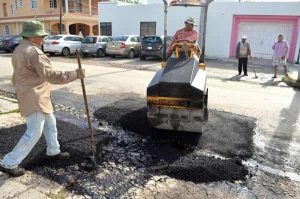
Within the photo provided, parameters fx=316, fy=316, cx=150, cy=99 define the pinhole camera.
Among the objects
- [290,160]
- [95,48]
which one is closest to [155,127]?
[290,160]

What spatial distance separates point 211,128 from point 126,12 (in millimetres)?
20199

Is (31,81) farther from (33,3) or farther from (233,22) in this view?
(33,3)

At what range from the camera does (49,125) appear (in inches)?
171

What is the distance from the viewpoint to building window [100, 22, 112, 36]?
26.0 m

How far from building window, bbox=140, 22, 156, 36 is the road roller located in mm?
18619

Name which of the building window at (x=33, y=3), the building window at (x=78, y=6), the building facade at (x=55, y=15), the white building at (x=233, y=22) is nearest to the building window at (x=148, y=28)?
the white building at (x=233, y=22)

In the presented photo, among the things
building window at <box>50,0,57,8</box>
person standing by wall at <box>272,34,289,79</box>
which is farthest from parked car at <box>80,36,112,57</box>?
building window at <box>50,0,57,8</box>

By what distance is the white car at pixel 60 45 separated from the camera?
20.9m

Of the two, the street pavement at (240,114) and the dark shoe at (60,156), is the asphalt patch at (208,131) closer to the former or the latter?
the street pavement at (240,114)

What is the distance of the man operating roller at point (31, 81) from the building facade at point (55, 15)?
111ft

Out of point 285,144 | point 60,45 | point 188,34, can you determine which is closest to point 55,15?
point 60,45

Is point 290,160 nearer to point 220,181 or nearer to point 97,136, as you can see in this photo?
point 220,181

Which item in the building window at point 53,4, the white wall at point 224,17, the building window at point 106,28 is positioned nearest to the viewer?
the white wall at point 224,17

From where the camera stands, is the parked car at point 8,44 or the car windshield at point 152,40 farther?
the parked car at point 8,44
